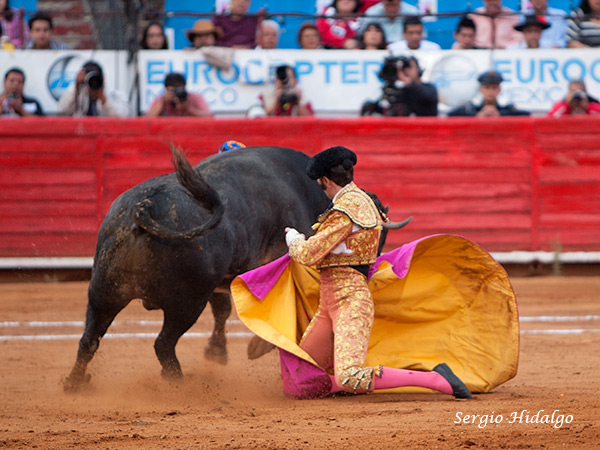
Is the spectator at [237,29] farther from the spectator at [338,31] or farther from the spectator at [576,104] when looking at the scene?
the spectator at [576,104]

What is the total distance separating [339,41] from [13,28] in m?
3.11

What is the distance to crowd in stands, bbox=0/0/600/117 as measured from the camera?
808 cm

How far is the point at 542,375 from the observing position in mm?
4383

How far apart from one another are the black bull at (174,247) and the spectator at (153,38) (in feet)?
13.4

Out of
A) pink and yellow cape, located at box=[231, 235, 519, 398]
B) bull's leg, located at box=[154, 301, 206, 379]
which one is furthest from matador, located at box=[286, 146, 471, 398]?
bull's leg, located at box=[154, 301, 206, 379]

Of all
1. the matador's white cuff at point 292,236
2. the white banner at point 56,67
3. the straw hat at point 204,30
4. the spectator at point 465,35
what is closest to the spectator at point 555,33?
the spectator at point 465,35

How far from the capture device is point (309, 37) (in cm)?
834

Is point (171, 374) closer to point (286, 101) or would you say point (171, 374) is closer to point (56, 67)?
point (286, 101)

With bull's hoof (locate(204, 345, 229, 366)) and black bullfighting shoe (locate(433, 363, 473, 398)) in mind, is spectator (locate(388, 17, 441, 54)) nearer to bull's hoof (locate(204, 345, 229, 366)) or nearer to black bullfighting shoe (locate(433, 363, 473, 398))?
bull's hoof (locate(204, 345, 229, 366))

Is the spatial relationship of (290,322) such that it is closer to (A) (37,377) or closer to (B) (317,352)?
(B) (317,352)

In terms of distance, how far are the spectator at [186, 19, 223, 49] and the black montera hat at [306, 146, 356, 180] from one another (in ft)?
15.7

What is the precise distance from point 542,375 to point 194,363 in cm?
187

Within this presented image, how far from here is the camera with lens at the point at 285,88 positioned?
25.9 feet

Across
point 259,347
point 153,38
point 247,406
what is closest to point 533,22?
point 153,38
